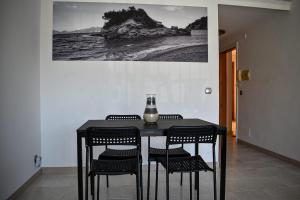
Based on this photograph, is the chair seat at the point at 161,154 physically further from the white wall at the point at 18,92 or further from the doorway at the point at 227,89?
the doorway at the point at 227,89

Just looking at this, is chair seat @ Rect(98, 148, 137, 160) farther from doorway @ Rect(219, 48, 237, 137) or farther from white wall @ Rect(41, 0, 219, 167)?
doorway @ Rect(219, 48, 237, 137)

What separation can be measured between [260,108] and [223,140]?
3.24m

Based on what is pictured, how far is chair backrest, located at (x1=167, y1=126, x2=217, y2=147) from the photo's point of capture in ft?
7.12

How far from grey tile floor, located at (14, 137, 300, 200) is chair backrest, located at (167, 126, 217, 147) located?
3.06ft

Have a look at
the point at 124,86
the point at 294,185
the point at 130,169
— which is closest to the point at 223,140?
the point at 130,169

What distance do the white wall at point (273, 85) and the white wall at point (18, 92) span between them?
3.86 m

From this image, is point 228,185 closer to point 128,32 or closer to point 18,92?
point 128,32

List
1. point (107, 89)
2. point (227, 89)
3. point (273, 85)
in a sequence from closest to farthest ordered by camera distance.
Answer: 1. point (107, 89)
2. point (273, 85)
3. point (227, 89)

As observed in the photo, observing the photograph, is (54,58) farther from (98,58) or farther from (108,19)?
(108,19)

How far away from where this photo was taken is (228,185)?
128 inches

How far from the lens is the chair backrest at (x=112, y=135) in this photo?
82.7 inches

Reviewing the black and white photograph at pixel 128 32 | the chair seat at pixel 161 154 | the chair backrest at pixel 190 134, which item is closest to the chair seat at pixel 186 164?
the chair seat at pixel 161 154

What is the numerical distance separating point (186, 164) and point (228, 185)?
46.2 inches

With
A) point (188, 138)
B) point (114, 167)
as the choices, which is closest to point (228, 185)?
point (188, 138)
